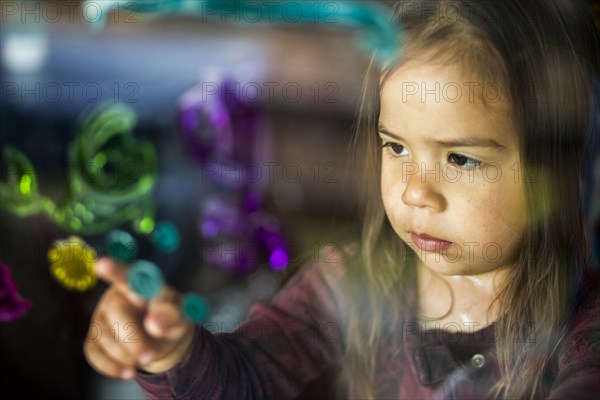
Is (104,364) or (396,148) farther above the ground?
(396,148)

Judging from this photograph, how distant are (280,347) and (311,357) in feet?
0.09

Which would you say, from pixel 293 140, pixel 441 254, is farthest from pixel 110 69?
pixel 441 254

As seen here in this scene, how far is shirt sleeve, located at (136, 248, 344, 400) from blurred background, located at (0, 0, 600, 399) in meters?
0.01

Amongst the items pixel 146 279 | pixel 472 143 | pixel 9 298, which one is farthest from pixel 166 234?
pixel 472 143

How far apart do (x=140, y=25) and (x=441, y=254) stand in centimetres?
30

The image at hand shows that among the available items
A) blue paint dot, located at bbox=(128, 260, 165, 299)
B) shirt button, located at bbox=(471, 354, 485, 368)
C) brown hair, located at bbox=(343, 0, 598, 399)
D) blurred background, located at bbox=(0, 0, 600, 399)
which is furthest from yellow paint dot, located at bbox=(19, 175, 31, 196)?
shirt button, located at bbox=(471, 354, 485, 368)

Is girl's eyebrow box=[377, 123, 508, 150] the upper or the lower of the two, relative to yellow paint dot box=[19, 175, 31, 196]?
upper

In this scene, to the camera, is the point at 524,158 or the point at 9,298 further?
the point at 9,298

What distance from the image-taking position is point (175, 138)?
591 millimetres

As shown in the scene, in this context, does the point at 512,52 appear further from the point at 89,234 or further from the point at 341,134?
the point at 89,234

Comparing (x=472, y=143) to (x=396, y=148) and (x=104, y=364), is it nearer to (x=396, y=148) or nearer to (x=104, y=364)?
(x=396, y=148)

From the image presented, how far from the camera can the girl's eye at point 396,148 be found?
529 mm

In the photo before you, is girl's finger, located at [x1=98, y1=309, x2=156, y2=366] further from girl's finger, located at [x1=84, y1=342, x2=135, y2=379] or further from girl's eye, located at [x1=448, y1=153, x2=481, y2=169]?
girl's eye, located at [x1=448, y1=153, x2=481, y2=169]

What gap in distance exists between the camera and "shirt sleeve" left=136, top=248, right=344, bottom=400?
1.89ft
